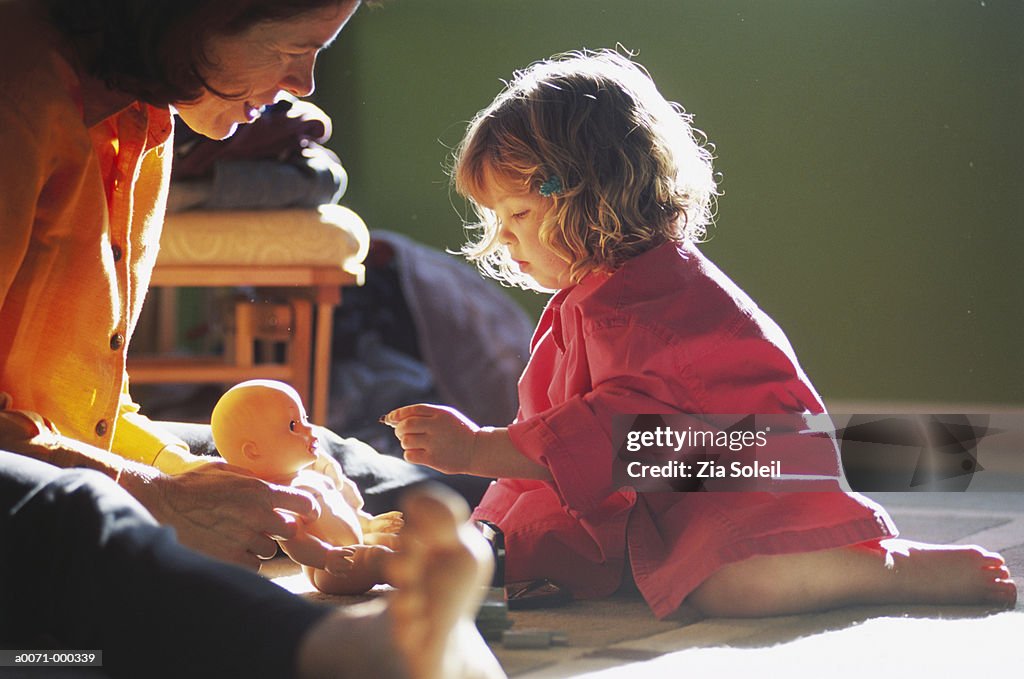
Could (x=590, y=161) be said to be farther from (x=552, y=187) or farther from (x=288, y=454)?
(x=288, y=454)

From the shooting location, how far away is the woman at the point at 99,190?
0.79 m

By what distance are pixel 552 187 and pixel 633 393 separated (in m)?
0.21

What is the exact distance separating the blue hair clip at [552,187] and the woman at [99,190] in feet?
Result: 0.85

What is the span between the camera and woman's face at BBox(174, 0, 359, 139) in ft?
2.85

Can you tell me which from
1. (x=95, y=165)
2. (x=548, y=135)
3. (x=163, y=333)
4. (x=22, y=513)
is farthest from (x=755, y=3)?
(x=163, y=333)

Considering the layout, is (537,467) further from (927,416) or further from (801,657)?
(927,416)

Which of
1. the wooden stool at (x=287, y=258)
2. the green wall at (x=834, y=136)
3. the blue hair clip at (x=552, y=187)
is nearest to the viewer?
the blue hair clip at (x=552, y=187)

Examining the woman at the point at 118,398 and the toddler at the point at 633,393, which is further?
the toddler at the point at 633,393

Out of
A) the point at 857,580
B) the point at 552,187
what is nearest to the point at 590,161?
the point at 552,187

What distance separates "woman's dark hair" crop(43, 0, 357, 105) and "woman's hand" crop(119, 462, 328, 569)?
0.29m

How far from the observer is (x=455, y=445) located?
102 centimetres

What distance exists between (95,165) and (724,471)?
567mm

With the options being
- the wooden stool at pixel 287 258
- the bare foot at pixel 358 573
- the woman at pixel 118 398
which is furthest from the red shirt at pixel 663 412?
the wooden stool at pixel 287 258

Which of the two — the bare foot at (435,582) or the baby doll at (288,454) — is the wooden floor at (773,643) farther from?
the bare foot at (435,582)
